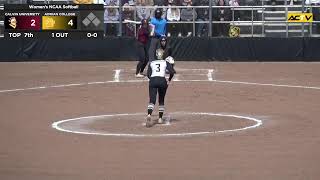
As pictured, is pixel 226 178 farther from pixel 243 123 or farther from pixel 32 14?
pixel 32 14

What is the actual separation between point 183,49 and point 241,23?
117 inches

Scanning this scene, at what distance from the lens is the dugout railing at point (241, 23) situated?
31.7 metres

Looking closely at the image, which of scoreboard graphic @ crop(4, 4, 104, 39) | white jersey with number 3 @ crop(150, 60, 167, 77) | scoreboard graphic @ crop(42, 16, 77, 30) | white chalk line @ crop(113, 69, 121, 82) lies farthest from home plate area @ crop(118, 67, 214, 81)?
white jersey with number 3 @ crop(150, 60, 167, 77)

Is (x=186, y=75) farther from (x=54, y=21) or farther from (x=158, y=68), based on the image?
(x=158, y=68)

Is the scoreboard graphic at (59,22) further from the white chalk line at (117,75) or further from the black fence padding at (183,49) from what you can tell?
the white chalk line at (117,75)

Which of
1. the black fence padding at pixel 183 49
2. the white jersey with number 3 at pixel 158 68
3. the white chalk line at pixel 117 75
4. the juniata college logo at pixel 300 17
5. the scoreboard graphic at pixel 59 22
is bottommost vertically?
the white chalk line at pixel 117 75

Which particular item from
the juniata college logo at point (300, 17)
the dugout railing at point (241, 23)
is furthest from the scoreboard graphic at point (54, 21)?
the juniata college logo at point (300, 17)

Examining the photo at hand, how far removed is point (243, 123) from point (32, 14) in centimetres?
1945

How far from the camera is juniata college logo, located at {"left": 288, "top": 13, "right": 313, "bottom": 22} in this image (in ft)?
102

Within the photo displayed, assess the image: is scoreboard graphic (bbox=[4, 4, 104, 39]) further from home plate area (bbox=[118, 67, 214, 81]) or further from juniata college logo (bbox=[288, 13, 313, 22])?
juniata college logo (bbox=[288, 13, 313, 22])

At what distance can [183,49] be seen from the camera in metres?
31.7

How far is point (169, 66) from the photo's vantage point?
1494 centimetres

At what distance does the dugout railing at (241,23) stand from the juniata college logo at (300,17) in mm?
267

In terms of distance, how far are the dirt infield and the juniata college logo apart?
4.94 metres
